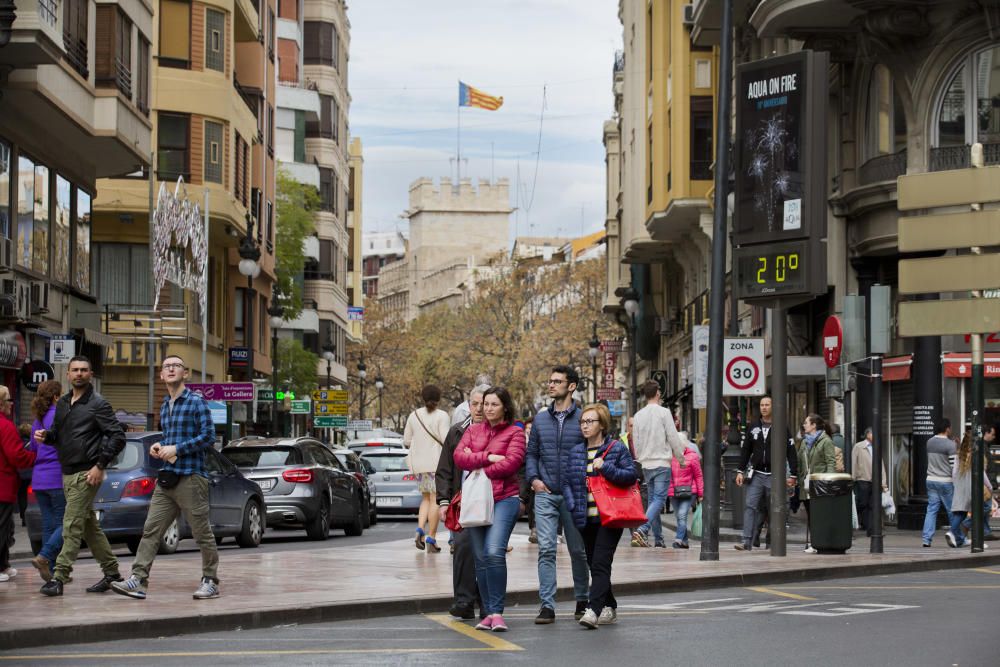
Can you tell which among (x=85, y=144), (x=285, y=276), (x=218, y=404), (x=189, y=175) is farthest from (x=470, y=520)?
(x=285, y=276)

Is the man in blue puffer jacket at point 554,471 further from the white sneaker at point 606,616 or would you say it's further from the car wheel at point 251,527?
the car wheel at point 251,527

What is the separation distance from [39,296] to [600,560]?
70.6 feet

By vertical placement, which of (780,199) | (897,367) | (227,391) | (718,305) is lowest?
(227,391)

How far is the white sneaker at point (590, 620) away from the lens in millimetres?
13781

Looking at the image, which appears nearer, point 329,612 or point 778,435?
point 329,612

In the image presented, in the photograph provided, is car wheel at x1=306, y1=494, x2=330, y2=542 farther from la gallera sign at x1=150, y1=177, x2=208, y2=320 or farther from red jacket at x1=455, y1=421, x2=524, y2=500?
red jacket at x1=455, y1=421, x2=524, y2=500

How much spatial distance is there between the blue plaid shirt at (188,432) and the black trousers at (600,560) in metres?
3.31

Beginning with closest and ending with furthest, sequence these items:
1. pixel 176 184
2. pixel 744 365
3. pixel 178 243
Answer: pixel 744 365
pixel 178 243
pixel 176 184

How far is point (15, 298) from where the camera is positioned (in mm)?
31609

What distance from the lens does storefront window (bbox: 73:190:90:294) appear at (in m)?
38.0

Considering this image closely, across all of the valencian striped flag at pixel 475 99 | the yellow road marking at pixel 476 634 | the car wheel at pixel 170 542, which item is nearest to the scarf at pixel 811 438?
the car wheel at pixel 170 542

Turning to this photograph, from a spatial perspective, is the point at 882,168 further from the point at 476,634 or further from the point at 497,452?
the point at 476,634

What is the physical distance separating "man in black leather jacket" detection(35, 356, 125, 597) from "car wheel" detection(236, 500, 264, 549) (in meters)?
9.67

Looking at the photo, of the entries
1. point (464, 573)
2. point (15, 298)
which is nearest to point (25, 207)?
point (15, 298)
